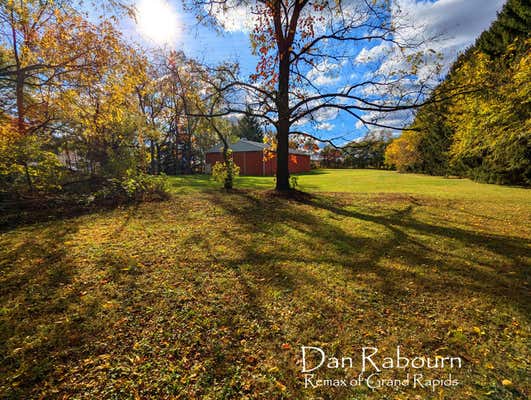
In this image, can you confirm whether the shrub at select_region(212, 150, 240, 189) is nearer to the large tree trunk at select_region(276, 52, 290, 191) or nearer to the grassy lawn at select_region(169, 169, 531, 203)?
the grassy lawn at select_region(169, 169, 531, 203)

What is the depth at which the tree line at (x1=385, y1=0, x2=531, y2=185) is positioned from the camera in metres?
6.10

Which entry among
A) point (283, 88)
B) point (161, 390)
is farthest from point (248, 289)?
point (283, 88)

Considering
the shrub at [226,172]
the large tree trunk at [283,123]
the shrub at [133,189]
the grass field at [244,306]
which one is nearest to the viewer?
the grass field at [244,306]

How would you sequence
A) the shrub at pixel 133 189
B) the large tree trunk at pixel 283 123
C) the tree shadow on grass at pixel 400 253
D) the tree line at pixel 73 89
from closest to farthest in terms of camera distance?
the tree shadow on grass at pixel 400 253 < the tree line at pixel 73 89 < the shrub at pixel 133 189 < the large tree trunk at pixel 283 123

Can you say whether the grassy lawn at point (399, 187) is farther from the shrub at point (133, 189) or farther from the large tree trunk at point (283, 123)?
the large tree trunk at point (283, 123)

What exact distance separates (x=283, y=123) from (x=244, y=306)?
275 inches

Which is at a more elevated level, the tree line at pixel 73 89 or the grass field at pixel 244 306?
the tree line at pixel 73 89

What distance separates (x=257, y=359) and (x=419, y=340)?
1625 mm

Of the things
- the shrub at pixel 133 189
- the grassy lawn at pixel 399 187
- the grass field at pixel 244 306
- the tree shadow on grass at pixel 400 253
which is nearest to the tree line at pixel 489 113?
the grassy lawn at pixel 399 187

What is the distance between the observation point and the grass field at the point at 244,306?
1796 millimetres

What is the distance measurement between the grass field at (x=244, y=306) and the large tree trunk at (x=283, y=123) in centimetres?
399

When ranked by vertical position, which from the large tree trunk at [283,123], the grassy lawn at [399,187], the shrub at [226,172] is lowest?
the grassy lawn at [399,187]

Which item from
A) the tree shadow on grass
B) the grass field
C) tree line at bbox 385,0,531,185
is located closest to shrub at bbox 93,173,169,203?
the grass field

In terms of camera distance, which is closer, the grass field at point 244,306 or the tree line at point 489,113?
the grass field at point 244,306
